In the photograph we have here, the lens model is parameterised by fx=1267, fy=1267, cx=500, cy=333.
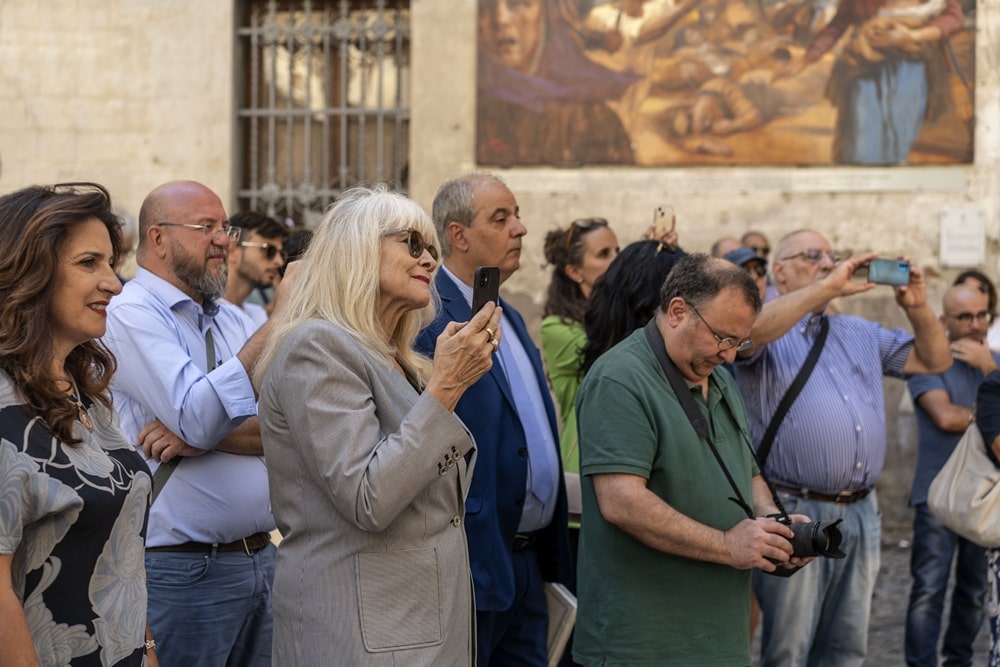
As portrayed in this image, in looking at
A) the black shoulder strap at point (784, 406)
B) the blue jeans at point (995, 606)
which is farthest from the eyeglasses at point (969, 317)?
the blue jeans at point (995, 606)

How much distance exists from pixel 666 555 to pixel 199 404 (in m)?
1.40

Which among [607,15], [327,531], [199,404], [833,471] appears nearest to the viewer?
[327,531]

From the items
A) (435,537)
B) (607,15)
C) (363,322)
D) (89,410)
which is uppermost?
(607,15)

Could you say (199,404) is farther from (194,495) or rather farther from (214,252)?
(214,252)

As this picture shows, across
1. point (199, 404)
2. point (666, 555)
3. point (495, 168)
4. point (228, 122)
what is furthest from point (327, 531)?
point (228, 122)

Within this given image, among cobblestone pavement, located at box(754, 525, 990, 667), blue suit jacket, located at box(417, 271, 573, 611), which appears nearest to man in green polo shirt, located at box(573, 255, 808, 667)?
blue suit jacket, located at box(417, 271, 573, 611)

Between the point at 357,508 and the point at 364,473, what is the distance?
0.08 metres

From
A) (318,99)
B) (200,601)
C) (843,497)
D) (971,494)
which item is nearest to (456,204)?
(200,601)

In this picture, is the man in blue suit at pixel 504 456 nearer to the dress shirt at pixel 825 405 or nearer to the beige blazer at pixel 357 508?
the beige blazer at pixel 357 508

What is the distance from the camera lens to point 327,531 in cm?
283

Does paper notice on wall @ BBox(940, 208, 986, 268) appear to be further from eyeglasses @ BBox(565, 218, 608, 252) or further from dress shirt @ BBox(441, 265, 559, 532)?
dress shirt @ BBox(441, 265, 559, 532)

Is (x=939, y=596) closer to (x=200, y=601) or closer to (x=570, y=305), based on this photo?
(x=570, y=305)

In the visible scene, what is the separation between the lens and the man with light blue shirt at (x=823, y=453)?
5.07 meters

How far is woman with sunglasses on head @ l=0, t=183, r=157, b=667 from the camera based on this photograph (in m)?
2.52
